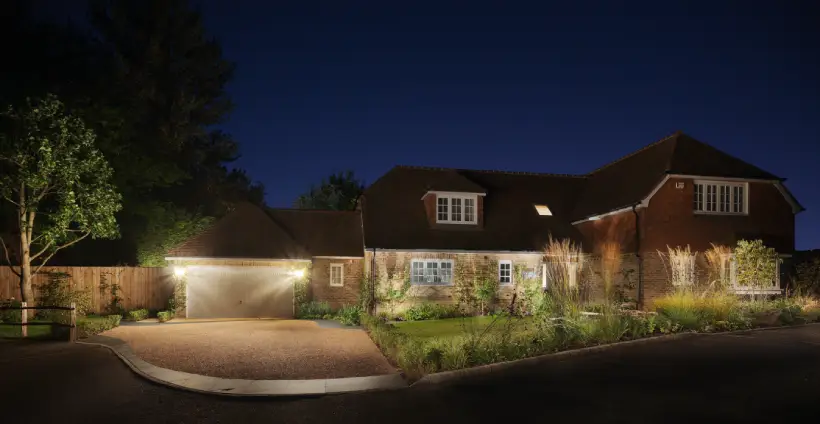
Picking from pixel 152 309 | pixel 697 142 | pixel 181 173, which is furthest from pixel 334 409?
pixel 181 173

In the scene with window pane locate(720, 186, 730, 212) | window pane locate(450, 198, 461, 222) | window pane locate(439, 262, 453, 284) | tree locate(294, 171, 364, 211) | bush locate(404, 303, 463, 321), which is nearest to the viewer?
bush locate(404, 303, 463, 321)

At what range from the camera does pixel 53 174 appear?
20.7 metres

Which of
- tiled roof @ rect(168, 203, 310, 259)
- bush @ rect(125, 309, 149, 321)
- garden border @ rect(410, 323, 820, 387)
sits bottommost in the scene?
bush @ rect(125, 309, 149, 321)

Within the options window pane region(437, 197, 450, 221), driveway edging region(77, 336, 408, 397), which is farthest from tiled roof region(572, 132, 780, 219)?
driveway edging region(77, 336, 408, 397)

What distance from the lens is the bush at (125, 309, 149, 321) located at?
22812 millimetres

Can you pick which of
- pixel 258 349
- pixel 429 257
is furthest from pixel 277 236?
pixel 258 349

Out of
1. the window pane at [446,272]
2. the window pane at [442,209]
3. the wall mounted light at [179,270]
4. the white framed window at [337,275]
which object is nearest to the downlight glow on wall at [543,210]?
the window pane at [442,209]

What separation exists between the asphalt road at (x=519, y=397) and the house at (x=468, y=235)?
34.7 feet

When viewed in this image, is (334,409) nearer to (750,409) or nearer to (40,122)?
(750,409)

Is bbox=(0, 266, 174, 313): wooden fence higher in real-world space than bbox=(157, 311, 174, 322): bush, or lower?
higher

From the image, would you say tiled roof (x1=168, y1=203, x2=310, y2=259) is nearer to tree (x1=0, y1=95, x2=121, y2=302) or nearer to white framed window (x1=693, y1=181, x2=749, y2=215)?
tree (x1=0, y1=95, x2=121, y2=302)

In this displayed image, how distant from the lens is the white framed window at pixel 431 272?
24312 mm

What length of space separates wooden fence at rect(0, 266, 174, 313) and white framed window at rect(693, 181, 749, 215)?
21063 millimetres

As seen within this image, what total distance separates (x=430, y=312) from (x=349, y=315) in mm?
3360
